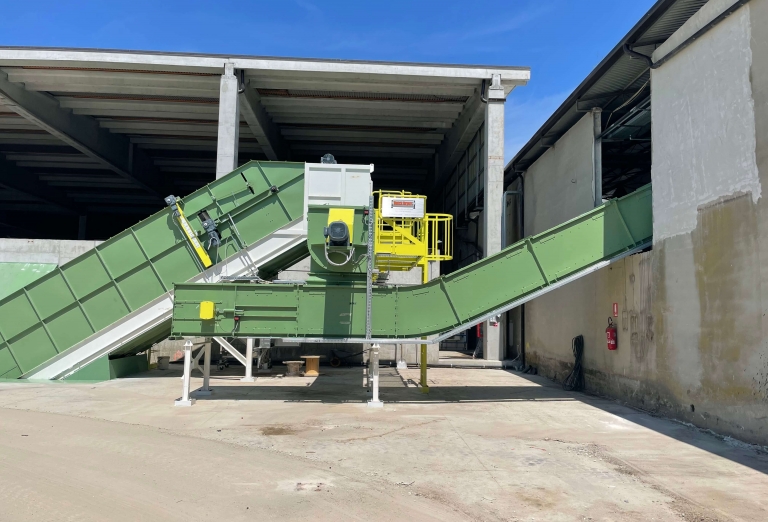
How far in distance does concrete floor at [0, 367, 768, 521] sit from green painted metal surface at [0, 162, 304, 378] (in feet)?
6.01

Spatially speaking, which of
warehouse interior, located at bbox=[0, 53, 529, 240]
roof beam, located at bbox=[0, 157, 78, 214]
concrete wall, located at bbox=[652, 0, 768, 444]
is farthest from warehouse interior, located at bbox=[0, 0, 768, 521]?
roof beam, located at bbox=[0, 157, 78, 214]

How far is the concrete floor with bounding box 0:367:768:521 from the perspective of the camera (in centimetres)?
493

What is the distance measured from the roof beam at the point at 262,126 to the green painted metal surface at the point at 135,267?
712 cm

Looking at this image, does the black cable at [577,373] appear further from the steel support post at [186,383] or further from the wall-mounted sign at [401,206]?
the steel support post at [186,383]

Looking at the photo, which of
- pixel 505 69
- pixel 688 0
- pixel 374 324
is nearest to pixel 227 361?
pixel 374 324

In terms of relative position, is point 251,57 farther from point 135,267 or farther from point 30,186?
point 30,186

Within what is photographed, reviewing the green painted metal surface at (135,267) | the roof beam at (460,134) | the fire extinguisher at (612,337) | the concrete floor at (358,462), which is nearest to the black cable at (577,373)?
the fire extinguisher at (612,337)

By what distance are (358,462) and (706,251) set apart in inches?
264

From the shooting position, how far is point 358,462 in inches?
255

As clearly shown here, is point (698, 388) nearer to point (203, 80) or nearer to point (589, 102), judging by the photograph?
point (589, 102)

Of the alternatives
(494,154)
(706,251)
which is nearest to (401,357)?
(494,154)

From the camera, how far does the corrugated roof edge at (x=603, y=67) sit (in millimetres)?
9758

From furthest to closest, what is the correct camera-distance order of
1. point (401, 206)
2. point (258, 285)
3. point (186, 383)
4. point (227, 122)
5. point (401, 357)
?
point (401, 357) → point (227, 122) → point (258, 285) → point (186, 383) → point (401, 206)

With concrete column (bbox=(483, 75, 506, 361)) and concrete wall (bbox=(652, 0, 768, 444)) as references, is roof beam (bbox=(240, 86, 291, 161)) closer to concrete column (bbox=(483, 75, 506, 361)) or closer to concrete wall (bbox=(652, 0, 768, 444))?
concrete column (bbox=(483, 75, 506, 361))
